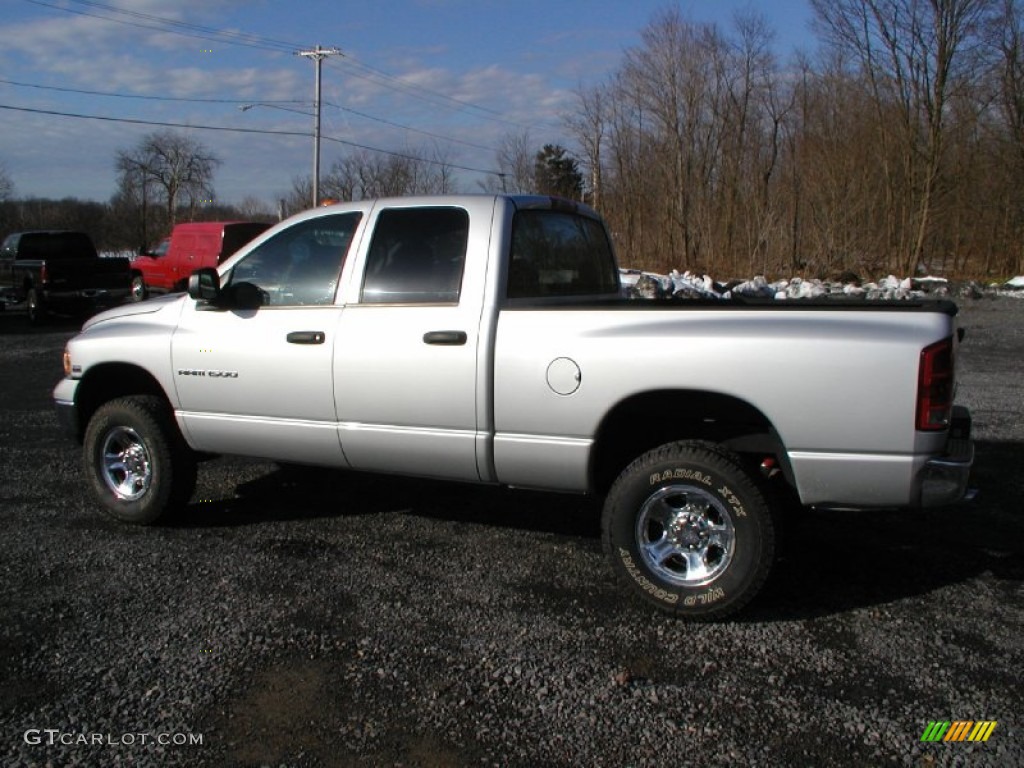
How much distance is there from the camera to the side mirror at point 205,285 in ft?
16.3

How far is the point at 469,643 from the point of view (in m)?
3.82

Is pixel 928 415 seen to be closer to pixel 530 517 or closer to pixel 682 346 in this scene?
pixel 682 346

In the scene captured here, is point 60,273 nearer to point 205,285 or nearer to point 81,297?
point 81,297

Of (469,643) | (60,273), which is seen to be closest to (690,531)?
(469,643)

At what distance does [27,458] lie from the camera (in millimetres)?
7238

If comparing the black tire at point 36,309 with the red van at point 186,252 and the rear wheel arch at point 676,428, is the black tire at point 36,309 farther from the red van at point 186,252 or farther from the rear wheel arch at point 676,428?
the rear wheel arch at point 676,428

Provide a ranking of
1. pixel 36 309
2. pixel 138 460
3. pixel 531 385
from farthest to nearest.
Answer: pixel 36 309
pixel 138 460
pixel 531 385

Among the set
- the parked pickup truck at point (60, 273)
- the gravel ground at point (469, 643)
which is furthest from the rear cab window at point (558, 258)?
the parked pickup truck at point (60, 273)

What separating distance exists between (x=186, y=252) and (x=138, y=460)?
1650 cm

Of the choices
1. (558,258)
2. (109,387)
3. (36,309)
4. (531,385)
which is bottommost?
(36,309)

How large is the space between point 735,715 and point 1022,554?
2.66 m

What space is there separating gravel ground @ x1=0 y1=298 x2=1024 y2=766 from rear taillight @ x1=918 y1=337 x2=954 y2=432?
1.03 metres

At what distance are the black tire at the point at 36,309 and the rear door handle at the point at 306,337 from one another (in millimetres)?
17532

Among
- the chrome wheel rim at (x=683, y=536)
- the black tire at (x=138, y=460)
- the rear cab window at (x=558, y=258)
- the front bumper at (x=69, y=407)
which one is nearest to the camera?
the chrome wheel rim at (x=683, y=536)
